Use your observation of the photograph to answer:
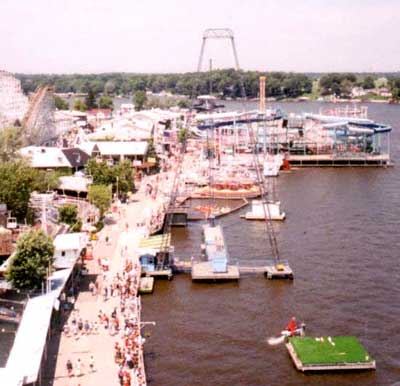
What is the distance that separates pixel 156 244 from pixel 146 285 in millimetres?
3494

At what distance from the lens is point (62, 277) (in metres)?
26.7

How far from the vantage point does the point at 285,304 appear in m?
29.1

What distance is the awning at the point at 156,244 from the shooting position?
32.9 meters

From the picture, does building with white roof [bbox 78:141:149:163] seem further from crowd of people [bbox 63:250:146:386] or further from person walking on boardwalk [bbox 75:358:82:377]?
person walking on boardwalk [bbox 75:358:82:377]

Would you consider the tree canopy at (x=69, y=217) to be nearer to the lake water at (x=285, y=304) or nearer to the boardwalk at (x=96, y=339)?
the boardwalk at (x=96, y=339)

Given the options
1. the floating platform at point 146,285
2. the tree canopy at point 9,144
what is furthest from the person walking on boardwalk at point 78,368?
the tree canopy at point 9,144

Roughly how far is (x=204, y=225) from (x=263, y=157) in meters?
26.9

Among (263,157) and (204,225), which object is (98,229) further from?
(263,157)

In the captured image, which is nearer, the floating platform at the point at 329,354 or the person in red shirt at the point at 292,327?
the floating platform at the point at 329,354

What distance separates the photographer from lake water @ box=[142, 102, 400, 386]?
2305 cm

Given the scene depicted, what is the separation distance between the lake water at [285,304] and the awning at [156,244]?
162cm

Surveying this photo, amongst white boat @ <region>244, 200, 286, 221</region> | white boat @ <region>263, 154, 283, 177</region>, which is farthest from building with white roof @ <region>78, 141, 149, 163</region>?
white boat @ <region>244, 200, 286, 221</region>

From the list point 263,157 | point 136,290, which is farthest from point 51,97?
point 136,290

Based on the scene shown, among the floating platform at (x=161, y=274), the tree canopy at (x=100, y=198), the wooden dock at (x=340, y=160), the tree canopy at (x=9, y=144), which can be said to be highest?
the tree canopy at (x=9, y=144)
